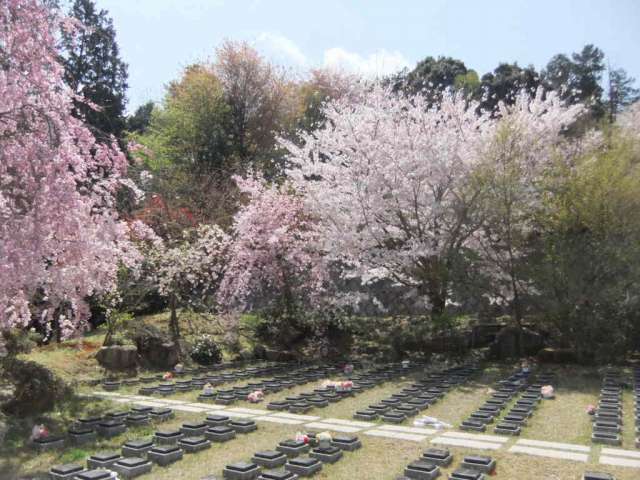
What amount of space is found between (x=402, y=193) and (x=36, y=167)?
7.91 m

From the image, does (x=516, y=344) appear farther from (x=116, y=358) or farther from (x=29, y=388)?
(x=29, y=388)

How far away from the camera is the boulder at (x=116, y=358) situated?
34.8 feet

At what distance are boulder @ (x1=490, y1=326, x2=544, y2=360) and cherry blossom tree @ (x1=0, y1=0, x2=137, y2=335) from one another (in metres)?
8.52

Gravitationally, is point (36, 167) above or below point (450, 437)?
above

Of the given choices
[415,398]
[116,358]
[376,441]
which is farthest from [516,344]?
[116,358]

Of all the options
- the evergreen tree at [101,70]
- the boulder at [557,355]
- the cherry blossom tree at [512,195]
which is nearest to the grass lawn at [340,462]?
the boulder at [557,355]

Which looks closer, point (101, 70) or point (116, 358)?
point (116, 358)

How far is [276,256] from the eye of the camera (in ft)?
43.6

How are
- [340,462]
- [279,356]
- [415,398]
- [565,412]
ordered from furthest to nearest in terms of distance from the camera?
[279,356], [415,398], [565,412], [340,462]

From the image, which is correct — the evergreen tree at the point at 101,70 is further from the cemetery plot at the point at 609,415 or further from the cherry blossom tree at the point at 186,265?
the cemetery plot at the point at 609,415

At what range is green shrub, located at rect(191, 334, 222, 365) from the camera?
11.9 meters

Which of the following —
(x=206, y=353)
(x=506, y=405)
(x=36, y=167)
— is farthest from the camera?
(x=206, y=353)

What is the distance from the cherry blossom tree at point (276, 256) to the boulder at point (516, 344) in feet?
13.3

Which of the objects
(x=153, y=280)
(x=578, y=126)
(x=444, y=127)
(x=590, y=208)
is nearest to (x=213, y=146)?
(x=153, y=280)
